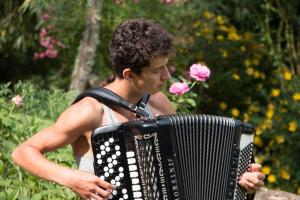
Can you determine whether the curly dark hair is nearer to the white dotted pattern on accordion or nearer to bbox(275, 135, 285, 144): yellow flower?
the white dotted pattern on accordion

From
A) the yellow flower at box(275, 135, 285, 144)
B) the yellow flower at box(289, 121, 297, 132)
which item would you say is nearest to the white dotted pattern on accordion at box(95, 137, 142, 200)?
the yellow flower at box(289, 121, 297, 132)

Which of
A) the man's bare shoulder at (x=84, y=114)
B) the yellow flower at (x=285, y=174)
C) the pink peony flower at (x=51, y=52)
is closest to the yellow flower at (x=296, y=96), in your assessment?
the yellow flower at (x=285, y=174)

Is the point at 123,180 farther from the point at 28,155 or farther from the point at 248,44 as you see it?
the point at 248,44

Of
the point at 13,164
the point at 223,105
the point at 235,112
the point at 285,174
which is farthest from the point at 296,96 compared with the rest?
the point at 13,164

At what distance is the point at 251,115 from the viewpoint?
24.2 feet

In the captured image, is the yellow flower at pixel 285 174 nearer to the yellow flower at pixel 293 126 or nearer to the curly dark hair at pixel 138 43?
the yellow flower at pixel 293 126

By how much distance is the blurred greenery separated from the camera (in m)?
6.91

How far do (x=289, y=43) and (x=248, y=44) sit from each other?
394mm

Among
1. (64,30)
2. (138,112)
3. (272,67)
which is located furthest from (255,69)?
(138,112)

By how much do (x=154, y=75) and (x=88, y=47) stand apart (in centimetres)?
373

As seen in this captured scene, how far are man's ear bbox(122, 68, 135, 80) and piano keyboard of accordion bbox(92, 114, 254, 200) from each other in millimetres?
185

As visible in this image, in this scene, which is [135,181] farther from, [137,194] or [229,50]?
[229,50]

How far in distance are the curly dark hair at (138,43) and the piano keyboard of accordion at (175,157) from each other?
22 cm

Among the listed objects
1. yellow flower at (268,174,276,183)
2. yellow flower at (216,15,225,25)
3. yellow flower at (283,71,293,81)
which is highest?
yellow flower at (216,15,225,25)
